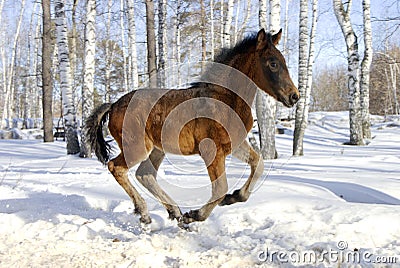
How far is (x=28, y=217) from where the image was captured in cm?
395

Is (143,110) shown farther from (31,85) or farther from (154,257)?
(31,85)

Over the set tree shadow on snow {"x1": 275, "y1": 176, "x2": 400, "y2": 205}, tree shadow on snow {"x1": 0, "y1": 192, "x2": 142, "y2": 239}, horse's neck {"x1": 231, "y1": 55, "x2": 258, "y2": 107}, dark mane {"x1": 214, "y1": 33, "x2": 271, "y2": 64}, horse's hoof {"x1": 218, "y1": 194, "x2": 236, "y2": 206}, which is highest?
dark mane {"x1": 214, "y1": 33, "x2": 271, "y2": 64}

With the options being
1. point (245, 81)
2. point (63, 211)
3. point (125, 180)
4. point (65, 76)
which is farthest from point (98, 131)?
point (65, 76)

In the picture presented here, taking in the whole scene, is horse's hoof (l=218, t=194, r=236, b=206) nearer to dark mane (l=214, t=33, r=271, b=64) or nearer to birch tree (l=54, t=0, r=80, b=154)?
dark mane (l=214, t=33, r=271, b=64)

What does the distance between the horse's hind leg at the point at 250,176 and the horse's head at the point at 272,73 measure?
0.60m

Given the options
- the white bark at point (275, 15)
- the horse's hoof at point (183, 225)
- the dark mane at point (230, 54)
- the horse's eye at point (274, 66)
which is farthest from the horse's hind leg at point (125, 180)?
the white bark at point (275, 15)

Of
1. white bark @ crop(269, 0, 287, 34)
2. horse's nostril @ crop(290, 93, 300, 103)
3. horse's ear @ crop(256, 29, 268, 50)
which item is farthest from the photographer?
white bark @ crop(269, 0, 287, 34)

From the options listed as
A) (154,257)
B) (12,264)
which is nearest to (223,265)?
(154,257)

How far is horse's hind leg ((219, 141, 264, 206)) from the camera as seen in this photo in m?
3.45

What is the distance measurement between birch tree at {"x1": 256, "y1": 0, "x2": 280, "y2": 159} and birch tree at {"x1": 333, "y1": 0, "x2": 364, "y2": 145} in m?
5.26

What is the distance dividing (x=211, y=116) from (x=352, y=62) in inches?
506

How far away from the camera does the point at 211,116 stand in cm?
322

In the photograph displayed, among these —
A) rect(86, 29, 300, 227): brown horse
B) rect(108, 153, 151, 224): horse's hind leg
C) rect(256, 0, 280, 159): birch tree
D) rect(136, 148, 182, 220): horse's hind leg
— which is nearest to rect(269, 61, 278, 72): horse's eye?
rect(86, 29, 300, 227): brown horse

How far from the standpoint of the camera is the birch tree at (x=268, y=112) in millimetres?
9188
